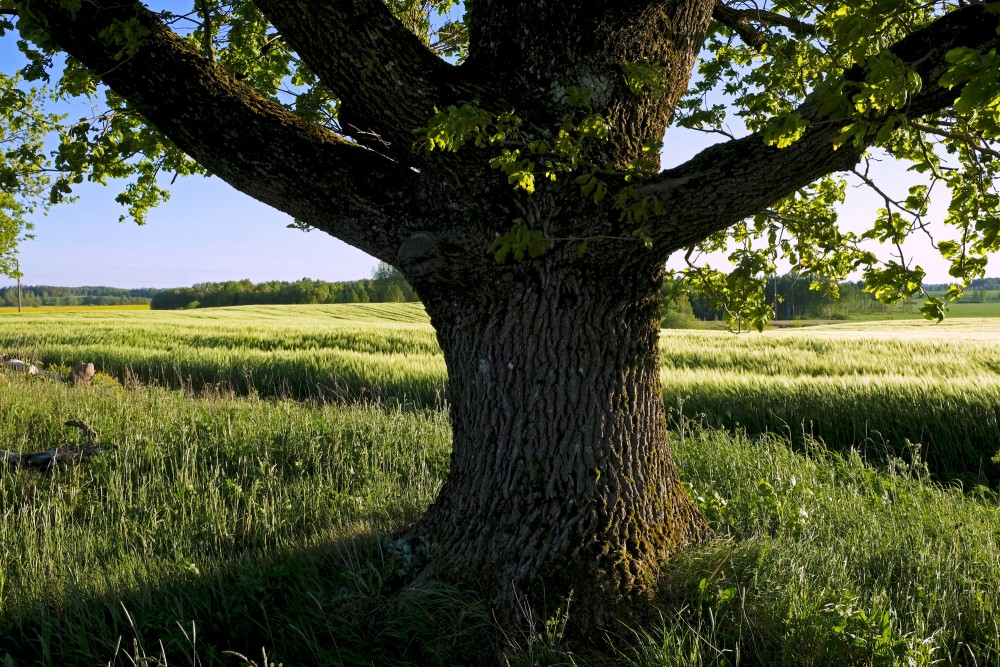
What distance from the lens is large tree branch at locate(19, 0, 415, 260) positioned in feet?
11.7

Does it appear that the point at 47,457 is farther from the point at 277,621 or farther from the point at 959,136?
the point at 959,136

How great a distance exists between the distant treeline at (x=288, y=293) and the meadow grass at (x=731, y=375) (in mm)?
54987

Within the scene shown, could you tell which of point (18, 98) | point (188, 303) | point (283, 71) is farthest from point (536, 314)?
point (188, 303)

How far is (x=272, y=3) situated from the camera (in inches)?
133

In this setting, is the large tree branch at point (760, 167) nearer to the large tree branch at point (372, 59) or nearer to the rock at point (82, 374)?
the large tree branch at point (372, 59)

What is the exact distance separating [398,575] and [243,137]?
2.51 meters

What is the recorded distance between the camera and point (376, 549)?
13.2 ft

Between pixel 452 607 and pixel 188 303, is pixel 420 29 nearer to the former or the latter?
pixel 452 607

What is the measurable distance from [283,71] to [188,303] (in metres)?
86.2

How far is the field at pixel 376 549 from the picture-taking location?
3127 millimetres

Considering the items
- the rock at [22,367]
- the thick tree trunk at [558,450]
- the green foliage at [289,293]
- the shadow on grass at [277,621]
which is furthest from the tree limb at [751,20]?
the green foliage at [289,293]


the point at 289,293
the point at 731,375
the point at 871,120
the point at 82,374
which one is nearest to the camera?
the point at 871,120

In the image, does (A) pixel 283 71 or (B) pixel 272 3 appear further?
(A) pixel 283 71

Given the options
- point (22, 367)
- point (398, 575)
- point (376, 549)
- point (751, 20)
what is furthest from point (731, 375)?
point (22, 367)
